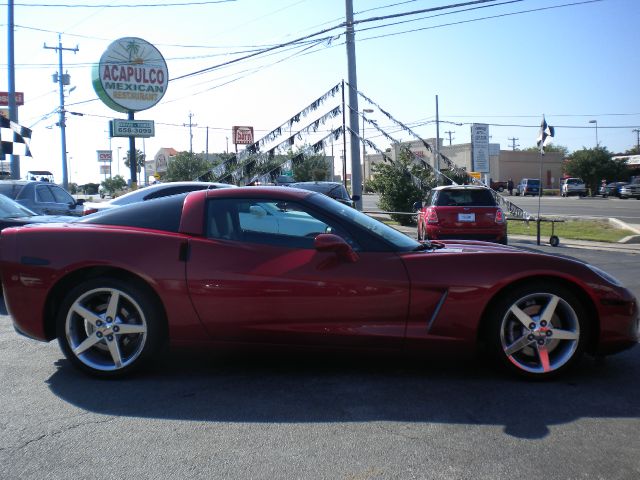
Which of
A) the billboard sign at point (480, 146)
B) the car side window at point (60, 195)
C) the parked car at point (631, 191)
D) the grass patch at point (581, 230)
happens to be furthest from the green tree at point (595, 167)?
the car side window at point (60, 195)

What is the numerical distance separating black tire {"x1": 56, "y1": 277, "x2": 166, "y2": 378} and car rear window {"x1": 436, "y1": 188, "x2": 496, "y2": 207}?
8537 mm

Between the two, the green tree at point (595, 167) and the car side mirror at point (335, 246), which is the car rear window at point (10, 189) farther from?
the green tree at point (595, 167)

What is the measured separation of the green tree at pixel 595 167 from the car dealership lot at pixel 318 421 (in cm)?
5717

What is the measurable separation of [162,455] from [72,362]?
5.18ft

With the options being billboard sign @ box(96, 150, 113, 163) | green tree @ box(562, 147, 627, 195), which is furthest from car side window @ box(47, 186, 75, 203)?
billboard sign @ box(96, 150, 113, 163)

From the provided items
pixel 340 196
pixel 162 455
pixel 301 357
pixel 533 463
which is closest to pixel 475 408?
pixel 533 463

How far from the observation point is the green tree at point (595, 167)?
5684 cm

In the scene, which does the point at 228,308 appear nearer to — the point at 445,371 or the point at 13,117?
the point at 445,371

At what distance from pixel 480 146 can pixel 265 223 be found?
72.1ft

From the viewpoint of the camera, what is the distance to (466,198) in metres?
12.1

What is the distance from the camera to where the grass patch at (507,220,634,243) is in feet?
52.3

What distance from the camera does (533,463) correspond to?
3.06 metres

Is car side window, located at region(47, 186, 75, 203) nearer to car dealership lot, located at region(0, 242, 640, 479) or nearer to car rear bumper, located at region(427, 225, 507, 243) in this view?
car rear bumper, located at region(427, 225, 507, 243)

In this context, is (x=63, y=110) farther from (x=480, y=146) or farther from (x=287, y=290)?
(x=287, y=290)
